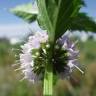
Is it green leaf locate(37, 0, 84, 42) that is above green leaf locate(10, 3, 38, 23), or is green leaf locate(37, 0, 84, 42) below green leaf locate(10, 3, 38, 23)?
below

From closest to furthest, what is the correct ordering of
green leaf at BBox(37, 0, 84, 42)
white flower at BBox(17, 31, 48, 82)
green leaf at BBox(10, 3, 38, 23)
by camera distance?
green leaf at BBox(37, 0, 84, 42)
white flower at BBox(17, 31, 48, 82)
green leaf at BBox(10, 3, 38, 23)

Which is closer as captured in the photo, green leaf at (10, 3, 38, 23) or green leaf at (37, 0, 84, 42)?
green leaf at (37, 0, 84, 42)

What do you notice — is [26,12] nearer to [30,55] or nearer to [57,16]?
[30,55]

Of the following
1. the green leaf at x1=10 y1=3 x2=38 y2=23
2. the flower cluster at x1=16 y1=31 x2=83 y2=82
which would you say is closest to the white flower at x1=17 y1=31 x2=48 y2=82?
the flower cluster at x1=16 y1=31 x2=83 y2=82

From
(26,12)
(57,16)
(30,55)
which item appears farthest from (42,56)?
(26,12)

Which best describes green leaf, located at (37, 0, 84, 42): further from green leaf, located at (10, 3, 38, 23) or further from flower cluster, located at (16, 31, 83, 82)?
green leaf, located at (10, 3, 38, 23)

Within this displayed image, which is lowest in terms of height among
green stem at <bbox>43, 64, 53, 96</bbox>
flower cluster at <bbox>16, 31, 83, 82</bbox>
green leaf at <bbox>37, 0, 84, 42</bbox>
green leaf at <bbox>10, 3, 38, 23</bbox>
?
green stem at <bbox>43, 64, 53, 96</bbox>
